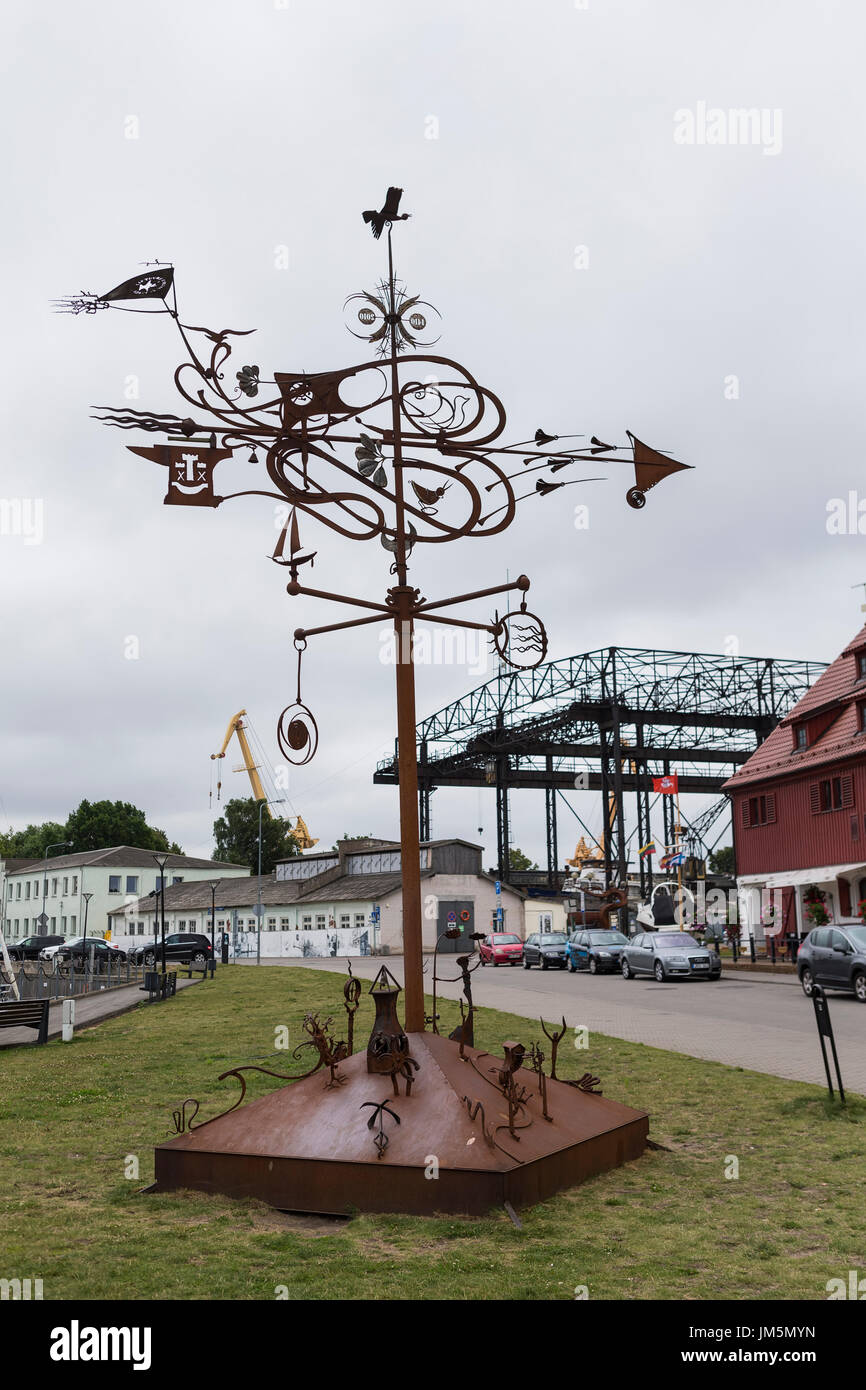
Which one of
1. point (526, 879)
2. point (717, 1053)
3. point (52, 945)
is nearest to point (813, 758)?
point (717, 1053)

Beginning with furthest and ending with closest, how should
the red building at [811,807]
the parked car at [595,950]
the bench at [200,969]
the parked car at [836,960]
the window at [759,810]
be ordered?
1. the window at [759,810]
2. the bench at [200,969]
3. the parked car at [595,950]
4. the red building at [811,807]
5. the parked car at [836,960]

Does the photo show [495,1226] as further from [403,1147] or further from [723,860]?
[723,860]

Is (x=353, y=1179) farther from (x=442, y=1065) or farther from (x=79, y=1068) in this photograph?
(x=79, y=1068)

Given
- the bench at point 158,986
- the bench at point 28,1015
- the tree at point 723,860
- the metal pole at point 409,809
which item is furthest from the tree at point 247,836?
the metal pole at point 409,809

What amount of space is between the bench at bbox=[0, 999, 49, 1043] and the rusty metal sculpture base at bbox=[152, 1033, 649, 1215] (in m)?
11.4

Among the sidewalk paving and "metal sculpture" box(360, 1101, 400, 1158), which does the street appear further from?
the sidewalk paving

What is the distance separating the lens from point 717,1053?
1503 cm

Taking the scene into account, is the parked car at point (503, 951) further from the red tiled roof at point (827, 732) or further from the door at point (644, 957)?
the door at point (644, 957)

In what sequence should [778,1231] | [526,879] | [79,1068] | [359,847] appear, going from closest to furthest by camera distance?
[778,1231], [79,1068], [359,847], [526,879]

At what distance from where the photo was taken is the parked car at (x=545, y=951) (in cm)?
4303

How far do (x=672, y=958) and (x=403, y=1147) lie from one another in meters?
26.7

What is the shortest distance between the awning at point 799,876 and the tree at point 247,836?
77175mm

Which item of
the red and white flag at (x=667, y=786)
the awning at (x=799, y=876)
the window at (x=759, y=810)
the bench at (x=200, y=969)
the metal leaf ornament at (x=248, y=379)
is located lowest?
the bench at (x=200, y=969)

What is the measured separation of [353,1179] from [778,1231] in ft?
7.64
